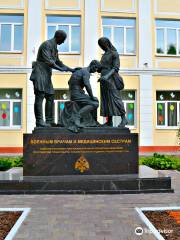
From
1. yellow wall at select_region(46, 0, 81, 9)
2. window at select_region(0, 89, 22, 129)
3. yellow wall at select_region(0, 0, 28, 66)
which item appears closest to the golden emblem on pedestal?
window at select_region(0, 89, 22, 129)

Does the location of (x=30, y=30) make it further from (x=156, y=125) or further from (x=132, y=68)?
(x=156, y=125)


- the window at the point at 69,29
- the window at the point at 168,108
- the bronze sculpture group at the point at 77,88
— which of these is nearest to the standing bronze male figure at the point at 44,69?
the bronze sculpture group at the point at 77,88

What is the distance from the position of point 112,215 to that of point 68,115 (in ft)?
10.4

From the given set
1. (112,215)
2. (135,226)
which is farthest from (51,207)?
(135,226)

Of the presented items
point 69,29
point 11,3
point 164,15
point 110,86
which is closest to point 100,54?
point 69,29

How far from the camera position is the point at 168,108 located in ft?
61.6

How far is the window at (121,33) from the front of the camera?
18.5m

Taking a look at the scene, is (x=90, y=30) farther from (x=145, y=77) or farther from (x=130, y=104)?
(x=130, y=104)

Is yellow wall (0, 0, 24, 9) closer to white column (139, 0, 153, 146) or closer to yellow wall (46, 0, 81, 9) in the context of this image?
yellow wall (46, 0, 81, 9)

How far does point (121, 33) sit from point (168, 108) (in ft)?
16.4

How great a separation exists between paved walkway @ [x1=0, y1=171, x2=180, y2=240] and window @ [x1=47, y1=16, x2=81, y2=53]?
1283cm

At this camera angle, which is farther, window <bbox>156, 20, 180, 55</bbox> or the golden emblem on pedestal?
window <bbox>156, 20, 180, 55</bbox>

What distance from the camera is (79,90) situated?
A: 24.7 ft

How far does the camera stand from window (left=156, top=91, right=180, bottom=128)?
61.2 ft
